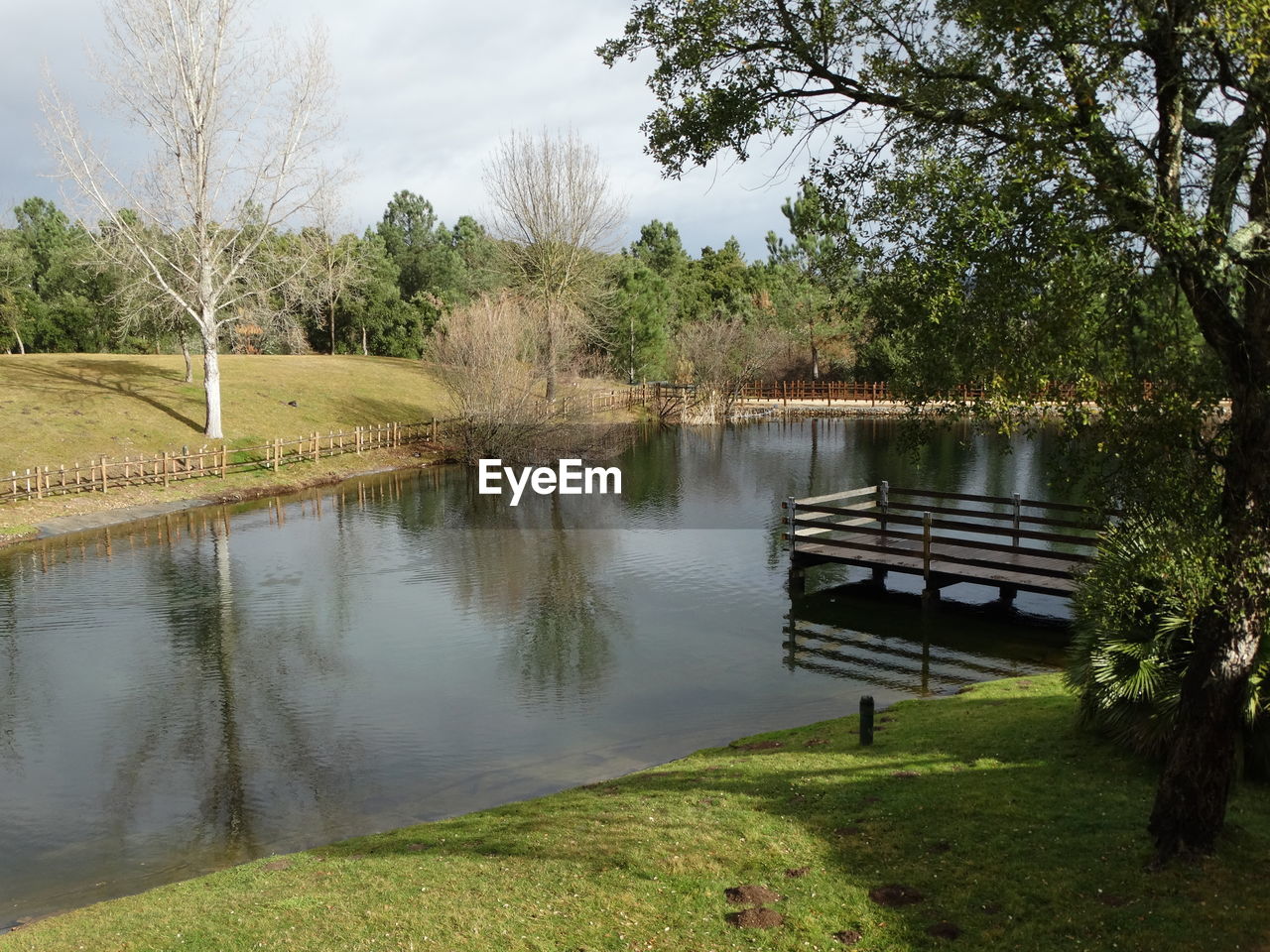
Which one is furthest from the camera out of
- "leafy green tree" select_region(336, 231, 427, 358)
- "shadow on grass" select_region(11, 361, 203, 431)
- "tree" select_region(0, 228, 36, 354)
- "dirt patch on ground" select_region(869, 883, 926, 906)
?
"leafy green tree" select_region(336, 231, 427, 358)

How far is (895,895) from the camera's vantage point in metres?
7.64

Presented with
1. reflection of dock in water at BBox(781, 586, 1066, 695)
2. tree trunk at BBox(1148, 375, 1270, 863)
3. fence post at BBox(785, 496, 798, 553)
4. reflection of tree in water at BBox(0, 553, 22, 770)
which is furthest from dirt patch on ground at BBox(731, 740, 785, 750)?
reflection of tree in water at BBox(0, 553, 22, 770)

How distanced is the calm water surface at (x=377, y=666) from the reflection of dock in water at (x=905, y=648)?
2.7 inches

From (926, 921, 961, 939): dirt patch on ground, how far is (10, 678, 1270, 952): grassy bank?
Answer: 0.05ft

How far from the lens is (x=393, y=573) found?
24.4m

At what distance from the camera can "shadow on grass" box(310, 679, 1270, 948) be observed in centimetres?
714

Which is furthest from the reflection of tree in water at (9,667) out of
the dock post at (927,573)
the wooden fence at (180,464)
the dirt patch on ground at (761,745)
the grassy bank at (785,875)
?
the dock post at (927,573)

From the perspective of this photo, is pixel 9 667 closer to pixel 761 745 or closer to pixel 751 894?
pixel 761 745

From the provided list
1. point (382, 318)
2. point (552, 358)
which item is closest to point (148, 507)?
point (552, 358)

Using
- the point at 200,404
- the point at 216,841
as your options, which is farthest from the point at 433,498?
the point at 216,841

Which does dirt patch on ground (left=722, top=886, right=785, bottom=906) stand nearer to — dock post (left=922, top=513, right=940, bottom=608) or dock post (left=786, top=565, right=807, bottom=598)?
dock post (left=922, top=513, right=940, bottom=608)

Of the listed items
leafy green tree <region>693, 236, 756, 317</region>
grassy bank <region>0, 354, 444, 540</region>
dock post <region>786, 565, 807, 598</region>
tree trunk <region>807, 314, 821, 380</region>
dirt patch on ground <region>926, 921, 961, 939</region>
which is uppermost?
leafy green tree <region>693, 236, 756, 317</region>

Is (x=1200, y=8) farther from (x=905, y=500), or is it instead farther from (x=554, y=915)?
(x=905, y=500)

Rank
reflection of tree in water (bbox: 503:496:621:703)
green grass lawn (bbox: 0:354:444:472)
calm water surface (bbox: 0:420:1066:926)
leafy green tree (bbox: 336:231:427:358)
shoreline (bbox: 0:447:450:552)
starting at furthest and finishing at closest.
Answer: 1. leafy green tree (bbox: 336:231:427:358)
2. green grass lawn (bbox: 0:354:444:472)
3. shoreline (bbox: 0:447:450:552)
4. reflection of tree in water (bbox: 503:496:621:703)
5. calm water surface (bbox: 0:420:1066:926)
